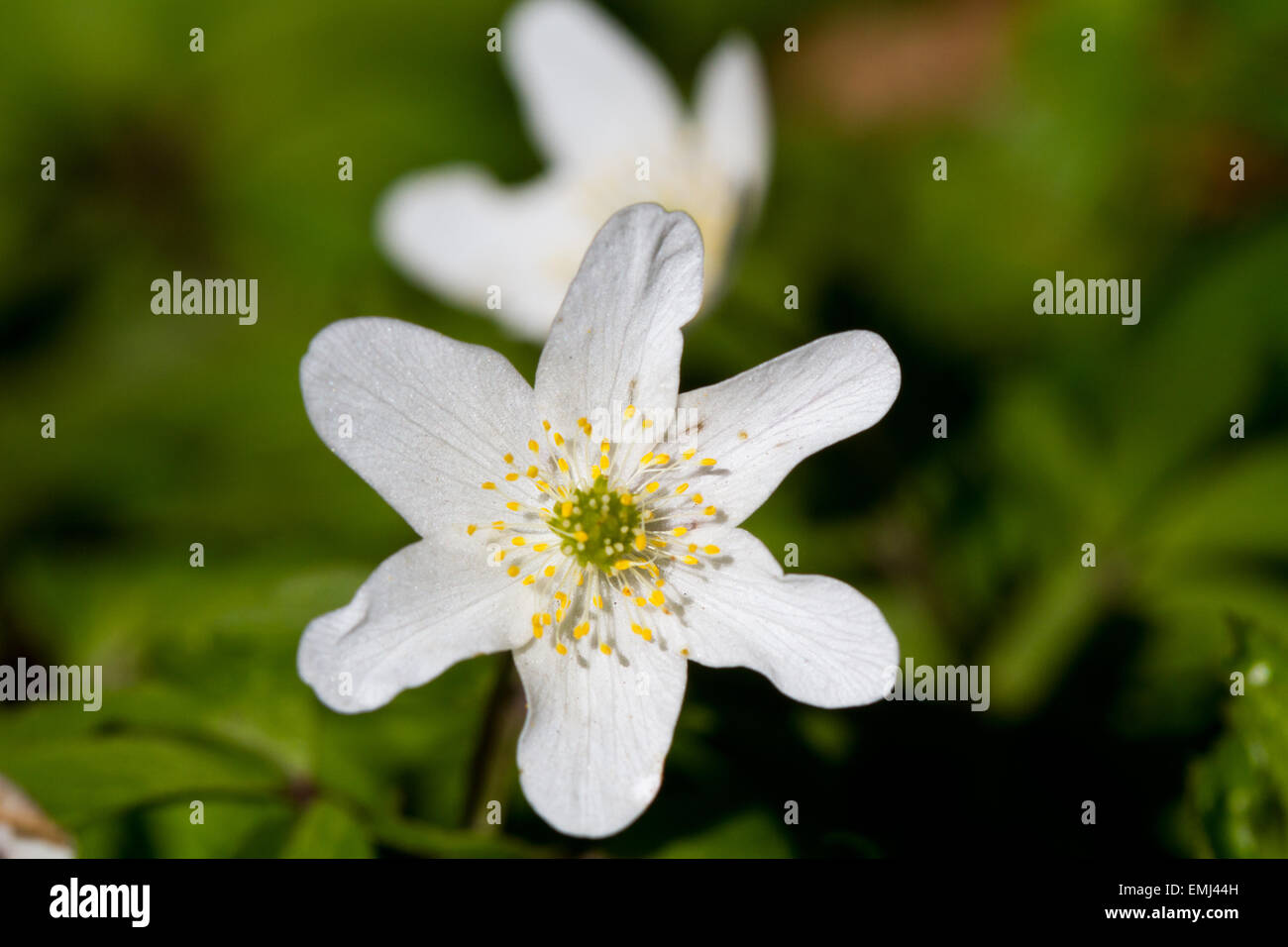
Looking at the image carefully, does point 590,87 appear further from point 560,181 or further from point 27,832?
point 27,832

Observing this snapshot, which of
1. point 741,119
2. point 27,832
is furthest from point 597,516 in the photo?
point 741,119

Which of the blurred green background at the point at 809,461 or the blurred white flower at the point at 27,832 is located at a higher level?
the blurred green background at the point at 809,461

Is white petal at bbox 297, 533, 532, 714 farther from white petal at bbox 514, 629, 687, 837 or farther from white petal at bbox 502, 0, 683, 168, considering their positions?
white petal at bbox 502, 0, 683, 168

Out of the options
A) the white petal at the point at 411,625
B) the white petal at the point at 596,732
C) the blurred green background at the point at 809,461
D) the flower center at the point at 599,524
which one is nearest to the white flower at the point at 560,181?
the blurred green background at the point at 809,461

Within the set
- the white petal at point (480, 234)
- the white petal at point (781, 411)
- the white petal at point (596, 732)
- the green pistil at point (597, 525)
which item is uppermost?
the white petal at point (480, 234)

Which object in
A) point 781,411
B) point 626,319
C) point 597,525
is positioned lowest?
point 597,525

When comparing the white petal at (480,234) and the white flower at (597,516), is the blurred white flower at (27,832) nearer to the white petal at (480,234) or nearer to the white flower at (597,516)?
the white flower at (597,516)

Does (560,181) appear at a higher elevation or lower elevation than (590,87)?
lower
